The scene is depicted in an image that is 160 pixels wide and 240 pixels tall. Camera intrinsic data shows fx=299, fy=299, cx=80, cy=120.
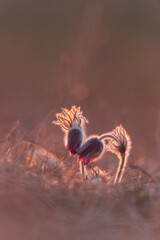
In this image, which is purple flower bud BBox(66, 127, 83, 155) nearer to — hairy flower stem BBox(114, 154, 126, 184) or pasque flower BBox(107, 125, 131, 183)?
pasque flower BBox(107, 125, 131, 183)

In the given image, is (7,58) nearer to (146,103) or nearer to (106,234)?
(146,103)

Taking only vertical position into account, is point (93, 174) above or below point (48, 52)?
below

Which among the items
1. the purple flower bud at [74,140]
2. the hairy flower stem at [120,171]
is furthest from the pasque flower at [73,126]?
the hairy flower stem at [120,171]

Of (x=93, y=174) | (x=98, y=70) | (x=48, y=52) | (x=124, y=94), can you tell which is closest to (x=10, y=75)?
(x=48, y=52)

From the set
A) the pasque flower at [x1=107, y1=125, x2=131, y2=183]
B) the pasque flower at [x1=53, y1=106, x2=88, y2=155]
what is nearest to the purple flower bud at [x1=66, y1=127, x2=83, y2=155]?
the pasque flower at [x1=53, y1=106, x2=88, y2=155]

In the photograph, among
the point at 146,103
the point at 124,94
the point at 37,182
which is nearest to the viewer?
the point at 37,182
